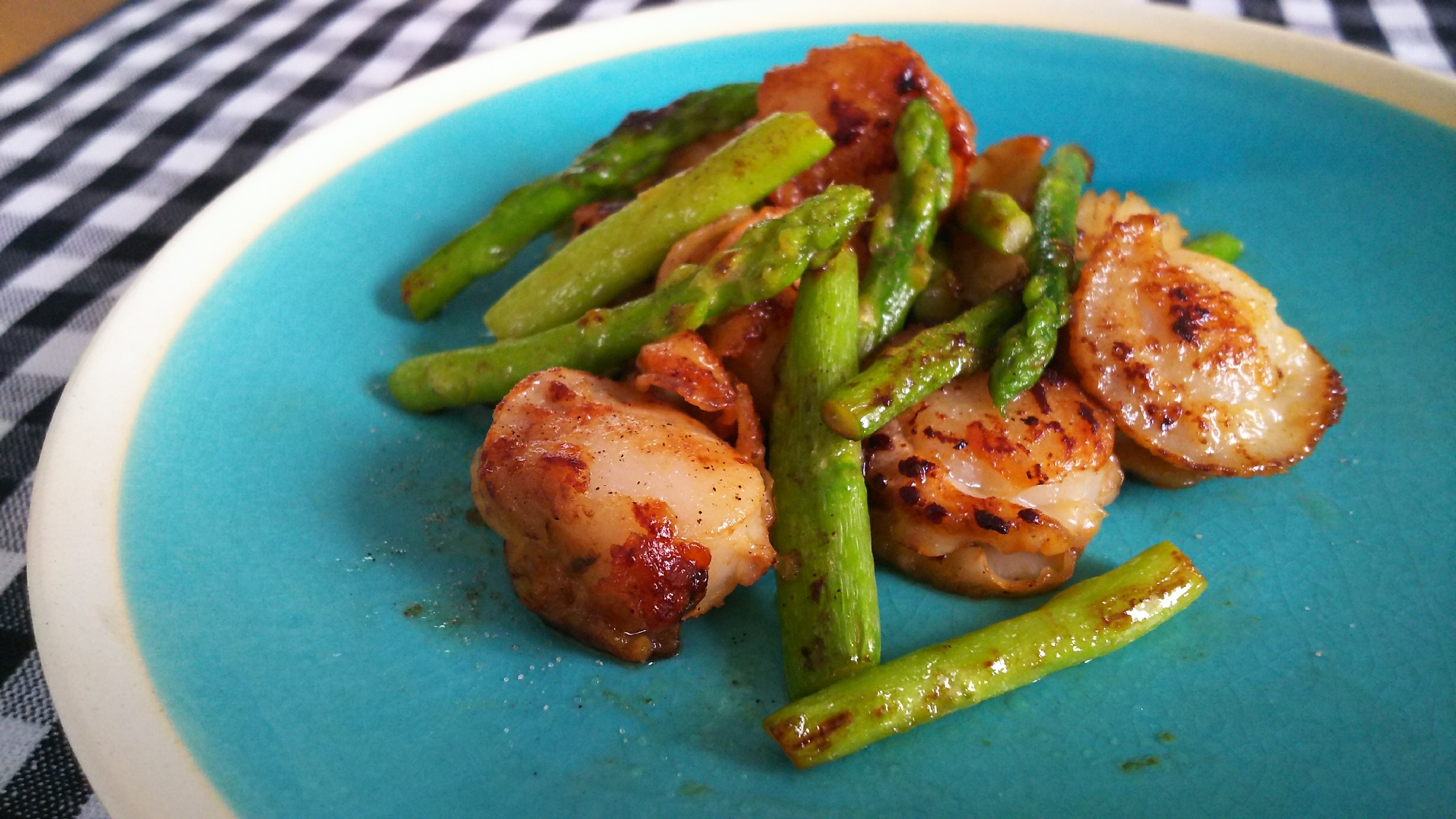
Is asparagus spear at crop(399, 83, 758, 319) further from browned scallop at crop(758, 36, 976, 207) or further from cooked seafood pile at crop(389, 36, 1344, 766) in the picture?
browned scallop at crop(758, 36, 976, 207)

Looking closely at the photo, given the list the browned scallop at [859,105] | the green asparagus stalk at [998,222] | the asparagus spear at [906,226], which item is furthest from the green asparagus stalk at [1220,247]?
the asparagus spear at [906,226]

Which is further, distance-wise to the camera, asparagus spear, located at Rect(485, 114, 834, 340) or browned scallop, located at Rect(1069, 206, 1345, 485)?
asparagus spear, located at Rect(485, 114, 834, 340)

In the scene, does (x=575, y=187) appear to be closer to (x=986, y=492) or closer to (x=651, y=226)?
(x=651, y=226)

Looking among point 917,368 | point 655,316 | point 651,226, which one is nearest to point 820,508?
point 917,368

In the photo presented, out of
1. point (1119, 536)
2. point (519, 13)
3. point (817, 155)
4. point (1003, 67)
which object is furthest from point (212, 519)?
point (519, 13)

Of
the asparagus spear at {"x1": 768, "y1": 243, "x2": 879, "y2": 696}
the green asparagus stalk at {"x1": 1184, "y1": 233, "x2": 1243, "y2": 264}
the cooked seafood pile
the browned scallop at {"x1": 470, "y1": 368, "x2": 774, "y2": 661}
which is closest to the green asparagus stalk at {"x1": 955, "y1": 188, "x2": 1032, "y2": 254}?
the cooked seafood pile

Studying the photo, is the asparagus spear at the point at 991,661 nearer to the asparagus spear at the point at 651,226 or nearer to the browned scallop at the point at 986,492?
the browned scallop at the point at 986,492
